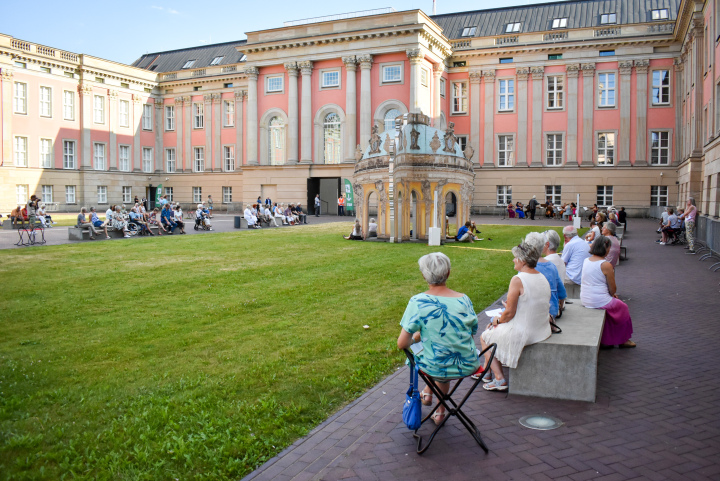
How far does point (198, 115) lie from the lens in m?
64.6

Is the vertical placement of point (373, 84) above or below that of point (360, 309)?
above

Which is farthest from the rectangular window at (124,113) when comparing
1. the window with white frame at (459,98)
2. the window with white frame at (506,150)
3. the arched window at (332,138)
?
the window with white frame at (506,150)

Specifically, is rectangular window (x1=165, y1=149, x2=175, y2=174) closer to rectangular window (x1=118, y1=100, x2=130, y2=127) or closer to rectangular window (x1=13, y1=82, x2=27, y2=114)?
rectangular window (x1=118, y1=100, x2=130, y2=127)

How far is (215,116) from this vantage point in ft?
208

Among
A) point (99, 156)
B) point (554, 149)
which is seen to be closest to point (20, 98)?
point (99, 156)

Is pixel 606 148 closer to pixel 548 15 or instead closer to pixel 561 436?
pixel 548 15

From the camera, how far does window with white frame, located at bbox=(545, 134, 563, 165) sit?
50250 millimetres

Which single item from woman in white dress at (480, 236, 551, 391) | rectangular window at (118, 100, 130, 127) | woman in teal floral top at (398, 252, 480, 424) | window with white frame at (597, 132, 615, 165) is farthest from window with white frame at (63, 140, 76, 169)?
woman in teal floral top at (398, 252, 480, 424)

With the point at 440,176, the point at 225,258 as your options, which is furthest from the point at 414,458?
the point at 440,176

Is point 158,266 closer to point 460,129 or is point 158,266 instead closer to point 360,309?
point 360,309

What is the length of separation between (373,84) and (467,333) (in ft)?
154

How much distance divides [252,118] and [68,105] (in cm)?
1832

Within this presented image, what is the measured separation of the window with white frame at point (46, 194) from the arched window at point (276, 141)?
2116cm

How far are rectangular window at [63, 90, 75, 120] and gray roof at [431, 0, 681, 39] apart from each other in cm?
3737
